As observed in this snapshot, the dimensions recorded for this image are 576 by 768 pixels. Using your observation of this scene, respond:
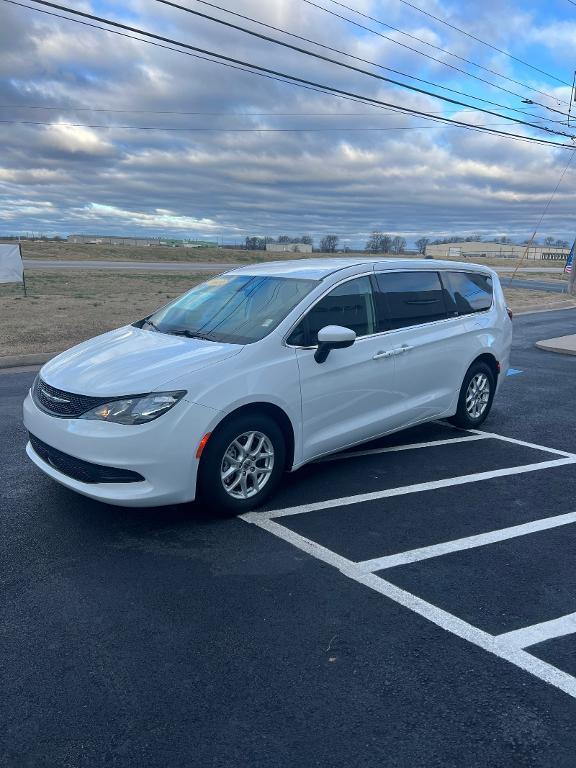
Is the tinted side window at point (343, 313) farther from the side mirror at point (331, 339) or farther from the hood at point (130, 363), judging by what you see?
the hood at point (130, 363)

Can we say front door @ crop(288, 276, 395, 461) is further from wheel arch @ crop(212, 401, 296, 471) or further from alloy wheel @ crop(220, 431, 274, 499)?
alloy wheel @ crop(220, 431, 274, 499)

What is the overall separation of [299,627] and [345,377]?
2.27m

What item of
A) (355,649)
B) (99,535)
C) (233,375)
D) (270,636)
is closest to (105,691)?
(270,636)

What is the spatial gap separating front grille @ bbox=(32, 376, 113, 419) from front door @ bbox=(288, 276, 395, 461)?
1505 millimetres

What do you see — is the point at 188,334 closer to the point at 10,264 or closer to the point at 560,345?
the point at 560,345

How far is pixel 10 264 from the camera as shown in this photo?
1883 centimetres

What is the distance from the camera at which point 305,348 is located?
15.7 feet

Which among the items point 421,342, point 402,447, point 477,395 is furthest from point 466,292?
point 402,447

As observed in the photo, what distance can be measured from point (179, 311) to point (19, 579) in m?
2.71

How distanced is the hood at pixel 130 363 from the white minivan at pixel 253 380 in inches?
0.5

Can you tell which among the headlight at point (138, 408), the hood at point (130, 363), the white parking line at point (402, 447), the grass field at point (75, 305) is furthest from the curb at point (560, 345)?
the headlight at point (138, 408)

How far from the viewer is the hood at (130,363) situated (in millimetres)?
4094

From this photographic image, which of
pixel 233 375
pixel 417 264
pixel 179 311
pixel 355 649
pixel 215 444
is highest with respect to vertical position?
pixel 417 264

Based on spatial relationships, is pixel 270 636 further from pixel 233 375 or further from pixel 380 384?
pixel 380 384
